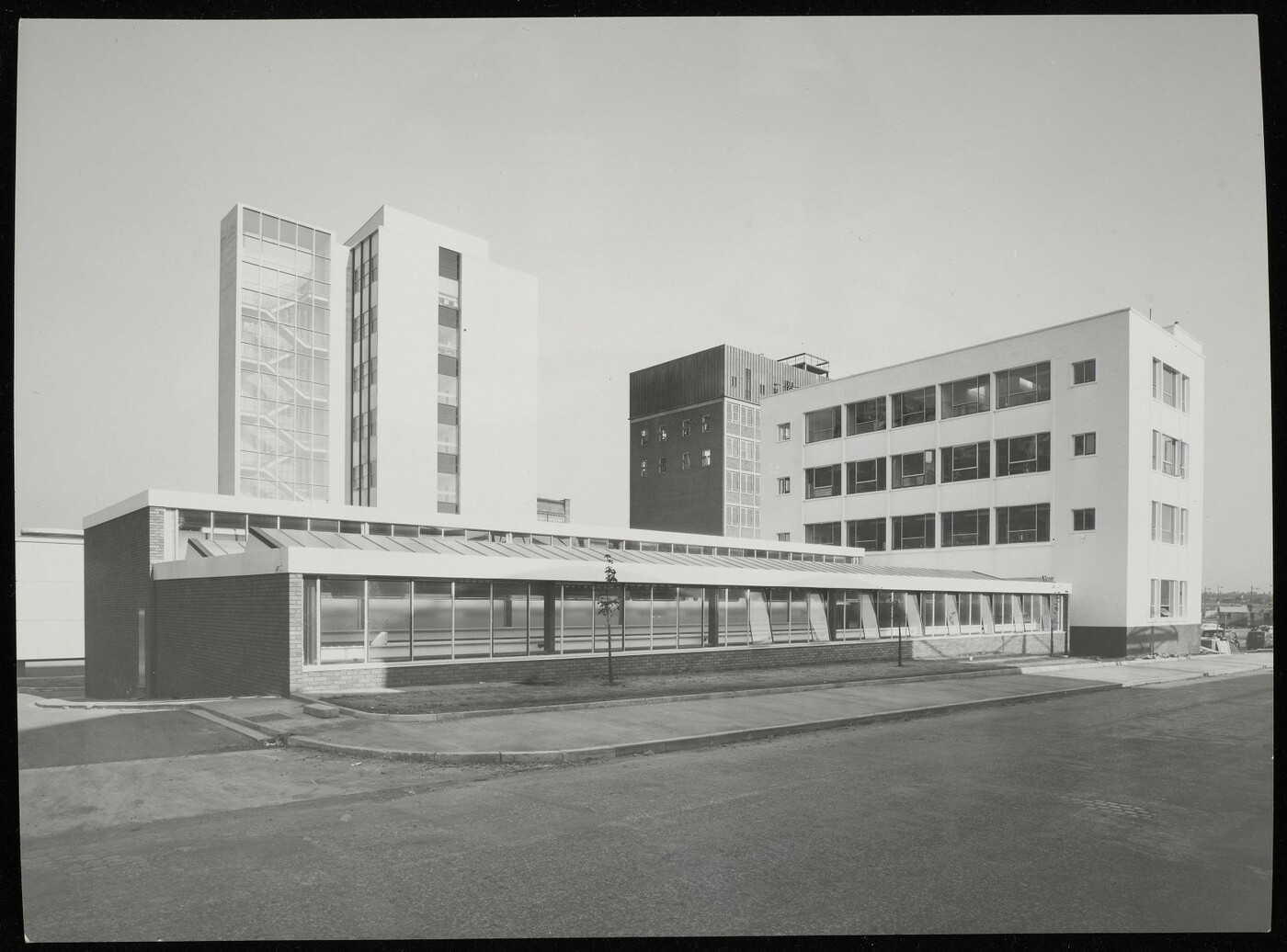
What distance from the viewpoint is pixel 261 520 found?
25.6m

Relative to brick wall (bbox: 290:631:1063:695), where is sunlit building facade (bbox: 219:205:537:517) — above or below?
above

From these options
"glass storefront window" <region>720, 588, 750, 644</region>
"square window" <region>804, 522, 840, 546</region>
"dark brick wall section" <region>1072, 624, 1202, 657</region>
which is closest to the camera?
"glass storefront window" <region>720, 588, 750, 644</region>

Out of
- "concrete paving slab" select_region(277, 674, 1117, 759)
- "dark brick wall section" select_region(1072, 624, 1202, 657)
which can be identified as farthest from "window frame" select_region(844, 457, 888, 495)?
"concrete paving slab" select_region(277, 674, 1117, 759)

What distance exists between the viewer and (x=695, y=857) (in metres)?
6.59

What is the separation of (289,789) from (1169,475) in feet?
131

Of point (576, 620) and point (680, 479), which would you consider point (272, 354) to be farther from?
point (576, 620)

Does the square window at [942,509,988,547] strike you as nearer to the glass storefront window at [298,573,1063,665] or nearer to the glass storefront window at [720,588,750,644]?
the glass storefront window at [298,573,1063,665]

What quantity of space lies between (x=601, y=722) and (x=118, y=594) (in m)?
20.0

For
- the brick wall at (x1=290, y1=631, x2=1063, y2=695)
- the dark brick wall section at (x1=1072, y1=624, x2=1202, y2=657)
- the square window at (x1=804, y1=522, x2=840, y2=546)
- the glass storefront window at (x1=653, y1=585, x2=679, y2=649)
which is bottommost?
the dark brick wall section at (x1=1072, y1=624, x2=1202, y2=657)

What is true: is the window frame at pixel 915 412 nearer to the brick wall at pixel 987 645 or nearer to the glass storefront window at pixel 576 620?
the brick wall at pixel 987 645

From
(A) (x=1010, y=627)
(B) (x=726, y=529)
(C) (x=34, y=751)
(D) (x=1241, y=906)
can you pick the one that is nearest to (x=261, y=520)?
(C) (x=34, y=751)

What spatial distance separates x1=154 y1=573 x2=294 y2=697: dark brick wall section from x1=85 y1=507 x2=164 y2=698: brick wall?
1.39 metres

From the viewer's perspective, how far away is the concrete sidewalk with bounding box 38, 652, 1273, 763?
1138 centimetres

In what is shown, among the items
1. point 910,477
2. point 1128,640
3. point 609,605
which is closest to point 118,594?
point 609,605
